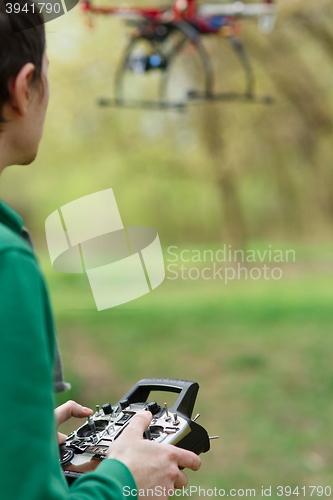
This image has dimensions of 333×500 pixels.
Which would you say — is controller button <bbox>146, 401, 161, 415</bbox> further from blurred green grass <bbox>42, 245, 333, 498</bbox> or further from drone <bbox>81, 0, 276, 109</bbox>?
drone <bbox>81, 0, 276, 109</bbox>

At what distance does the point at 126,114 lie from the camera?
6688 mm

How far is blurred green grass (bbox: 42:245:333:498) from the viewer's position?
8.13 feet

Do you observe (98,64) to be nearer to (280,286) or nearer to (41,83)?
(280,286)

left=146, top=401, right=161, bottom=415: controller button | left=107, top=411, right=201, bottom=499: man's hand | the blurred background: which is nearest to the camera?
left=107, top=411, right=201, bottom=499: man's hand

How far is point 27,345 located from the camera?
1.40ft

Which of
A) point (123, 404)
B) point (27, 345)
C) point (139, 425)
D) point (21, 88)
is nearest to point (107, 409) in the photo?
point (123, 404)

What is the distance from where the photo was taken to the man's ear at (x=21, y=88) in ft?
1.64

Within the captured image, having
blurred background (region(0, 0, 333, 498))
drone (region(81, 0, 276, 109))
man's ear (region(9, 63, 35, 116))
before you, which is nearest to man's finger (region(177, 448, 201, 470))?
man's ear (region(9, 63, 35, 116))

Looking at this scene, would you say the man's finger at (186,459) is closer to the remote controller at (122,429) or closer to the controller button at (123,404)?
the remote controller at (122,429)

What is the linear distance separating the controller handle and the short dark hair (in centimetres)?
46

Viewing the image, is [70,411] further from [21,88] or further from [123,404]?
[21,88]

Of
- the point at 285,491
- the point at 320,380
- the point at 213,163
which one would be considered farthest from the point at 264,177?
Result: the point at 285,491

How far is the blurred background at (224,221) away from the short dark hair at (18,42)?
81.1 inches

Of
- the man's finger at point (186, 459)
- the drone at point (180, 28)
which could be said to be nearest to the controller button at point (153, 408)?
the man's finger at point (186, 459)
